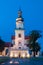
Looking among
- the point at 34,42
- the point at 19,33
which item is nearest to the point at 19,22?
the point at 19,33

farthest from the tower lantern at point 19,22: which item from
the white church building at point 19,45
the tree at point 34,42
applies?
the tree at point 34,42

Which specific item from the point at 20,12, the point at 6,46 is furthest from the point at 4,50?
the point at 20,12

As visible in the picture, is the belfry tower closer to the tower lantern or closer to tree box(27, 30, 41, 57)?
the tower lantern

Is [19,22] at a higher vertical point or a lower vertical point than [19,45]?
higher

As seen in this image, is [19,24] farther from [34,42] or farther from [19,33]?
[34,42]

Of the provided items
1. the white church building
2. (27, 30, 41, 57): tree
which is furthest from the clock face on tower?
(27, 30, 41, 57): tree

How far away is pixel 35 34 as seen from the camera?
95562mm

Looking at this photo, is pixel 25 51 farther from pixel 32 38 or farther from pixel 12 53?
pixel 32 38

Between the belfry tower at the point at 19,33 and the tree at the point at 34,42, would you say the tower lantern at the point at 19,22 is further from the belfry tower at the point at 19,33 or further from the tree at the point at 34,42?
the tree at the point at 34,42

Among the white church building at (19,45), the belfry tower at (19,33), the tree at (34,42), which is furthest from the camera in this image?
the belfry tower at (19,33)

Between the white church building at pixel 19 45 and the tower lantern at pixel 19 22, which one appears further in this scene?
the tower lantern at pixel 19 22

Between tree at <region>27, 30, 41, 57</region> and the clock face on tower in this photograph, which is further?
the clock face on tower

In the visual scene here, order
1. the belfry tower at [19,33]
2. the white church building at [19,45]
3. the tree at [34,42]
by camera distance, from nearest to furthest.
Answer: the tree at [34,42]
the white church building at [19,45]
the belfry tower at [19,33]

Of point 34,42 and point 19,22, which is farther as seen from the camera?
point 19,22
